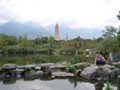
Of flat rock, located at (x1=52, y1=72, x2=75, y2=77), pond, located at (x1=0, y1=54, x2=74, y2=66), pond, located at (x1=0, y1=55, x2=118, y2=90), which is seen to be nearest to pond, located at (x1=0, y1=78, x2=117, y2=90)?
pond, located at (x1=0, y1=55, x2=118, y2=90)

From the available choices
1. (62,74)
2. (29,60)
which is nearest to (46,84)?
(62,74)

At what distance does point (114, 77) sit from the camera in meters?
16.1

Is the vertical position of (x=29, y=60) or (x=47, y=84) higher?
(x=29, y=60)

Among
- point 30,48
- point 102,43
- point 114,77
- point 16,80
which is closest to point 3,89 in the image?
point 16,80

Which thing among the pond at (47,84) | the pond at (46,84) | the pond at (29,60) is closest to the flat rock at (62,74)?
the pond at (47,84)

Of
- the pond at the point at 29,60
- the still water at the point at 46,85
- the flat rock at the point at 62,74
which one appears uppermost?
the pond at the point at 29,60

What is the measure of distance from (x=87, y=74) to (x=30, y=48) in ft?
144

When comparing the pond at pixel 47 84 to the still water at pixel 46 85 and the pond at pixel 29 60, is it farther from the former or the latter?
the pond at pixel 29 60

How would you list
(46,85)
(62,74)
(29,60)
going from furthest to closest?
(29,60) < (62,74) < (46,85)

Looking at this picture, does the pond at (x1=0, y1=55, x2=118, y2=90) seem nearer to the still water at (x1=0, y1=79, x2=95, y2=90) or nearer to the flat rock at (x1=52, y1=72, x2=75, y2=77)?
the still water at (x1=0, y1=79, x2=95, y2=90)

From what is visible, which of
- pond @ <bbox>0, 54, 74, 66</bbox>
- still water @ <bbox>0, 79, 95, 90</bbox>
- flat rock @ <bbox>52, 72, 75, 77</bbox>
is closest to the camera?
still water @ <bbox>0, 79, 95, 90</bbox>

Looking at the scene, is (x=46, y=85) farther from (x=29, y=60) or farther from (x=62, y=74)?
(x=29, y=60)

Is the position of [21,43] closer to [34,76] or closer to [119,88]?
[34,76]

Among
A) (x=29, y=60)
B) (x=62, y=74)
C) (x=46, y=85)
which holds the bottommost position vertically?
(x=46, y=85)
